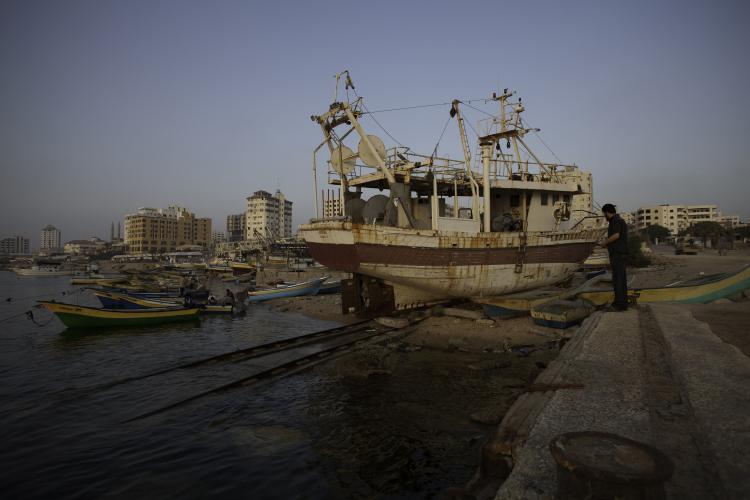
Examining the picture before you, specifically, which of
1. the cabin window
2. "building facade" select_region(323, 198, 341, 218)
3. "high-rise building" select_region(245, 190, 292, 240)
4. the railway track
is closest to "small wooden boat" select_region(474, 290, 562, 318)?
the railway track

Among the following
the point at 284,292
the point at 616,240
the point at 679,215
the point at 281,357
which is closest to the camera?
the point at 616,240

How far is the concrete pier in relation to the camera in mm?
3049

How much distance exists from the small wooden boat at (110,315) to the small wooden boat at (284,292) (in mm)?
9014

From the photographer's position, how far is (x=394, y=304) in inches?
750

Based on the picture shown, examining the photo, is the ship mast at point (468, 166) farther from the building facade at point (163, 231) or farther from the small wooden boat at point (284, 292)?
the building facade at point (163, 231)

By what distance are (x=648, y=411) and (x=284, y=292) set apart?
2748 centimetres

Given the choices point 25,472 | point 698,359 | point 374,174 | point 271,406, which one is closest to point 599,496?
point 698,359

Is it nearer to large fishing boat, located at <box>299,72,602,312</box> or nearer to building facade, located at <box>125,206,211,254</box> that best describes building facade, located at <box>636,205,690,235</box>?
large fishing boat, located at <box>299,72,602,312</box>

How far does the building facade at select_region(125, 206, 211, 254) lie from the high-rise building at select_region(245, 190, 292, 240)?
68.0ft

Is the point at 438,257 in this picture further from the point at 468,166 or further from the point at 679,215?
the point at 679,215

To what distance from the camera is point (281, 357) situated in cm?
1298

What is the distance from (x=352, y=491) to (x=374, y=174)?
1407cm

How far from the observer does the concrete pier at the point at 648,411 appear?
10.0ft

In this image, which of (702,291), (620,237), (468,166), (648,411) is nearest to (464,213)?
(468,166)
